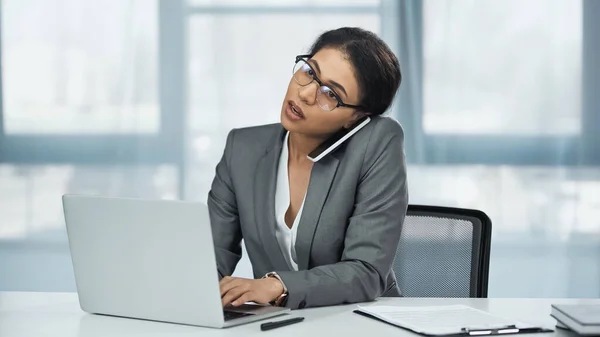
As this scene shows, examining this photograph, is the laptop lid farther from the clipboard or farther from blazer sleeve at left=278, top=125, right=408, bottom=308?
the clipboard

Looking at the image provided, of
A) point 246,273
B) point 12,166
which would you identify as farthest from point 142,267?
point 12,166

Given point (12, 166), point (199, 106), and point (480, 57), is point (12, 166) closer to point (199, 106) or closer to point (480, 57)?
point (199, 106)

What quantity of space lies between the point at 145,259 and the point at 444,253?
0.93m

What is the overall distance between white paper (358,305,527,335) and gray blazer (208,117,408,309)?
153 mm

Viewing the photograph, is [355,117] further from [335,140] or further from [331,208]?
[331,208]

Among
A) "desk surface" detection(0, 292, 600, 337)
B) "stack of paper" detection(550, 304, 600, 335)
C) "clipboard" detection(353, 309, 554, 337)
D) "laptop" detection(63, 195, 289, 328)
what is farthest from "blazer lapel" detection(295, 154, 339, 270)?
"stack of paper" detection(550, 304, 600, 335)

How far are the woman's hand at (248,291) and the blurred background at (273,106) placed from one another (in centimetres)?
210

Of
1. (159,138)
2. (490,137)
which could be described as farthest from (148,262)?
(490,137)

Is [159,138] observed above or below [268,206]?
above

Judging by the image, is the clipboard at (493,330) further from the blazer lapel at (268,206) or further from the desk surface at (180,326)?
the blazer lapel at (268,206)

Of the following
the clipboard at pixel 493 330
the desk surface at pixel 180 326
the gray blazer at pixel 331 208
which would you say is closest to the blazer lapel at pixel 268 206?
the gray blazer at pixel 331 208

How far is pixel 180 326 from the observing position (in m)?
1.58

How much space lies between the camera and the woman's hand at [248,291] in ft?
5.60

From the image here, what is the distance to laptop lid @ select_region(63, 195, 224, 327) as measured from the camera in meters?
1.51
